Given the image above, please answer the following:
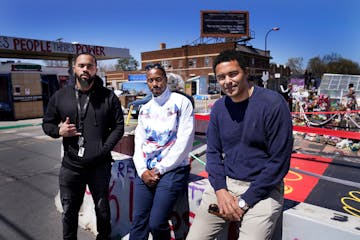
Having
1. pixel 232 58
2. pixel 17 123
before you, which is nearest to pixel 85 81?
pixel 232 58

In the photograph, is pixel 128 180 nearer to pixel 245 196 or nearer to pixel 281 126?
pixel 245 196

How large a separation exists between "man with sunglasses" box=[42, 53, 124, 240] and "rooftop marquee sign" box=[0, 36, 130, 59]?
49.2 feet

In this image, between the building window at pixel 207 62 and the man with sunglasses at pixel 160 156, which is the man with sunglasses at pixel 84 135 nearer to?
the man with sunglasses at pixel 160 156

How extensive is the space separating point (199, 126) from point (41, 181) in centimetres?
341

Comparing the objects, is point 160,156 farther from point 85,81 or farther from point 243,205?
point 85,81

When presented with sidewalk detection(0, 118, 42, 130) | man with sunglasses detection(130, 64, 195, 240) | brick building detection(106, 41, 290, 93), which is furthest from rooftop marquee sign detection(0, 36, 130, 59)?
brick building detection(106, 41, 290, 93)

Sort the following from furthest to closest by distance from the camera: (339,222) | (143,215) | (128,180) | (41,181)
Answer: (41,181) → (128,180) → (143,215) → (339,222)

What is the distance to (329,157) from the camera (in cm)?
675

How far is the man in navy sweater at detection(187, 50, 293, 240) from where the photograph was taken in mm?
1628

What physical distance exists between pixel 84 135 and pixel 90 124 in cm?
11

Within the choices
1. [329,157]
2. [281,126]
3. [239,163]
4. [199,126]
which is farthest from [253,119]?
[329,157]

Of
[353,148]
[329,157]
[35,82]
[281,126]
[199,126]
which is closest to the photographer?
[281,126]

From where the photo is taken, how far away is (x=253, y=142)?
1.74 m

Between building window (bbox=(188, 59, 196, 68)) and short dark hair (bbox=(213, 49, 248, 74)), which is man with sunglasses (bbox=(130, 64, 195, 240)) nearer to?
short dark hair (bbox=(213, 49, 248, 74))
